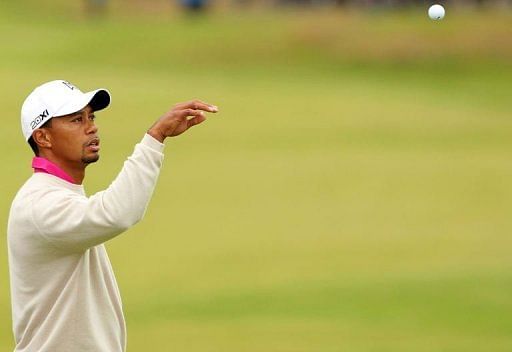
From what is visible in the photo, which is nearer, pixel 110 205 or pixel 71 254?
pixel 110 205

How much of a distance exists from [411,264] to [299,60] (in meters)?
24.1

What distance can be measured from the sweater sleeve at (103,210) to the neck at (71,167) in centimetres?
21

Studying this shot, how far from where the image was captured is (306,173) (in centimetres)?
2139

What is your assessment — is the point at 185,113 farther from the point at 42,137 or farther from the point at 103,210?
→ the point at 42,137

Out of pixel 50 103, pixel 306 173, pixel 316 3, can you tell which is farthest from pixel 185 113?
pixel 316 3

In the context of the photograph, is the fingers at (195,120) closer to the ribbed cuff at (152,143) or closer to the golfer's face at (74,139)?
the ribbed cuff at (152,143)

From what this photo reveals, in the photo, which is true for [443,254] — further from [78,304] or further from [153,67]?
[153,67]

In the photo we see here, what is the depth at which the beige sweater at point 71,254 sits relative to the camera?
4.85 m

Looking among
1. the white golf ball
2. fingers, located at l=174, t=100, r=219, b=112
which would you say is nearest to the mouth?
fingers, located at l=174, t=100, r=219, b=112

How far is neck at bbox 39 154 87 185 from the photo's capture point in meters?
5.11

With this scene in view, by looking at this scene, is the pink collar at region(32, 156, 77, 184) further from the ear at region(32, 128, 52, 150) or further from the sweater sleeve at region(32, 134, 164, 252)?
the sweater sleeve at region(32, 134, 164, 252)

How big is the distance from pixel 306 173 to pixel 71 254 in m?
16.5

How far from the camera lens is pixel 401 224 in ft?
56.5

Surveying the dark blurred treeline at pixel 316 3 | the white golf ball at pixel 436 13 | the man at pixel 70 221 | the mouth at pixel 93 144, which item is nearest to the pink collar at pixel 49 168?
the man at pixel 70 221
